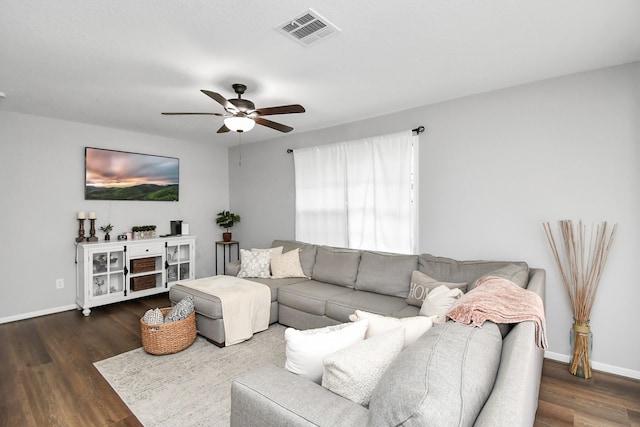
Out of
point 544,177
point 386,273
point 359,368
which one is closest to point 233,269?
point 386,273

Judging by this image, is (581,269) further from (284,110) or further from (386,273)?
(284,110)

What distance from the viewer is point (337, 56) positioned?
95.0 inches

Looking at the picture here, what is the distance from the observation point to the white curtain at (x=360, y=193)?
3.69 m

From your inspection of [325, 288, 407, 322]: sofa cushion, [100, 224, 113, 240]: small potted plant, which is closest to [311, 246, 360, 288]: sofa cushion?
[325, 288, 407, 322]: sofa cushion

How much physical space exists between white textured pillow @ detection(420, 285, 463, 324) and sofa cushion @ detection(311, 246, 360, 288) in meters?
1.26

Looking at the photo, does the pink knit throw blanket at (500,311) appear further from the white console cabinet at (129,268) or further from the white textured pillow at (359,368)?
the white console cabinet at (129,268)

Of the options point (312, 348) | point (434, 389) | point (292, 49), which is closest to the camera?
point (434, 389)

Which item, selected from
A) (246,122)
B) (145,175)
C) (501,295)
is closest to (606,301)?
(501,295)

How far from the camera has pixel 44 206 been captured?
4039 mm

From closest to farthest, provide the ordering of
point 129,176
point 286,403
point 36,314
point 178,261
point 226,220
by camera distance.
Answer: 1. point 286,403
2. point 36,314
3. point 129,176
4. point 178,261
5. point 226,220

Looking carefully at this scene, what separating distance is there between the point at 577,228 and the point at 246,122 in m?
2.97

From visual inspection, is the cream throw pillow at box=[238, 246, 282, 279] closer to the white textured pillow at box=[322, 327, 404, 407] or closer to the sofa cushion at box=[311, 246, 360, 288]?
the sofa cushion at box=[311, 246, 360, 288]

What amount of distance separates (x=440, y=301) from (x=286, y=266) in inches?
84.3

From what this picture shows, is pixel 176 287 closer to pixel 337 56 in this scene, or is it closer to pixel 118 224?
pixel 118 224
